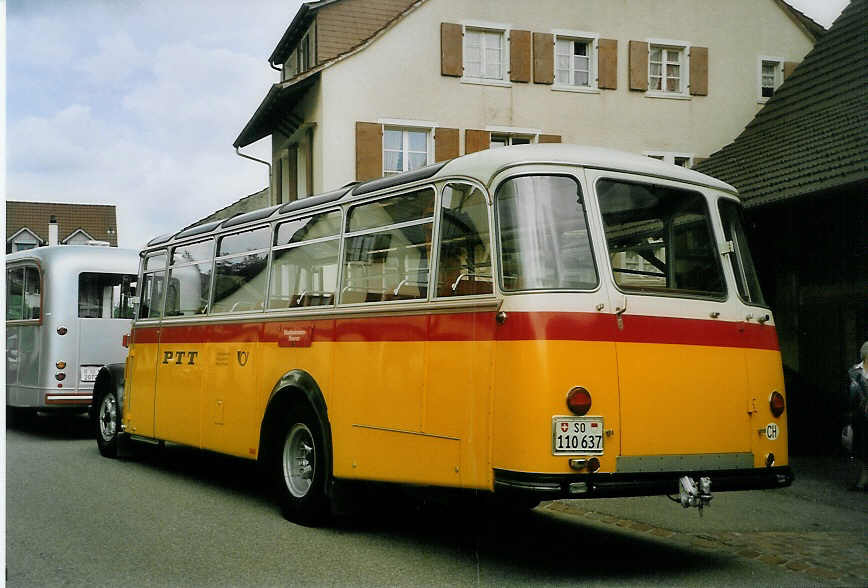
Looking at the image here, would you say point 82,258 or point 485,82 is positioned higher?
point 485,82

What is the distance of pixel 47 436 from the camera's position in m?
15.6

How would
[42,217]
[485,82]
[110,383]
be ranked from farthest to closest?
[485,82], [42,217], [110,383]

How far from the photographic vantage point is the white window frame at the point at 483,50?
2450 cm

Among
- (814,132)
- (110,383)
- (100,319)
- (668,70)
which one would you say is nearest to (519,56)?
(668,70)

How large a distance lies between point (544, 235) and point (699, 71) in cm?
2073

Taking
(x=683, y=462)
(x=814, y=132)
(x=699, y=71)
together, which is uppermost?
(x=699, y=71)

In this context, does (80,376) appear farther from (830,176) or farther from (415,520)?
(830,176)

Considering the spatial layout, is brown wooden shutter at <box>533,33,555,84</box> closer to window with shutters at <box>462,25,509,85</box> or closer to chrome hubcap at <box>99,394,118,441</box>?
window with shutters at <box>462,25,509,85</box>

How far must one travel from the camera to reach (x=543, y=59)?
25.0 meters

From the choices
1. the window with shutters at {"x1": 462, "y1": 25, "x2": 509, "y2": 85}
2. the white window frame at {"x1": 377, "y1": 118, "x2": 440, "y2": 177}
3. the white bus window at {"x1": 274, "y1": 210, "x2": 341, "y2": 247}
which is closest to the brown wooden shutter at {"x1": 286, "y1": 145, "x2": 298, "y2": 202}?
the white window frame at {"x1": 377, "y1": 118, "x2": 440, "y2": 177}

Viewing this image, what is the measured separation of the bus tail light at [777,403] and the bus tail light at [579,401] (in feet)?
5.32

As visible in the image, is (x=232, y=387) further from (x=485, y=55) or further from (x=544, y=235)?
(x=485, y=55)

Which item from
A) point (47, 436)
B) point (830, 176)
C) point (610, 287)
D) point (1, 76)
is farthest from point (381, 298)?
point (47, 436)

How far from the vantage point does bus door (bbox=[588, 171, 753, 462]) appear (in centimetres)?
652
